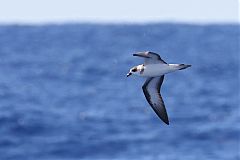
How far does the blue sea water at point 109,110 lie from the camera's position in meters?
41.8

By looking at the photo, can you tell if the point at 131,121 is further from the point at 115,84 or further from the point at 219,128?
the point at 115,84

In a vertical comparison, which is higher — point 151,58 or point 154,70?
point 151,58

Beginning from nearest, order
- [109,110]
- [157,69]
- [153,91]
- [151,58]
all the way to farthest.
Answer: [157,69] → [151,58] → [153,91] → [109,110]

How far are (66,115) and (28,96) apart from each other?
288 inches

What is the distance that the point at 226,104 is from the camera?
5534cm

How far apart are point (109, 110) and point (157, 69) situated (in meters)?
38.8

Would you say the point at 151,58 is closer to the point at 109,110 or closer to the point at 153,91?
the point at 153,91

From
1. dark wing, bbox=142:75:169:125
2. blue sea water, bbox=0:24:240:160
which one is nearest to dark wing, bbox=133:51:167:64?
dark wing, bbox=142:75:169:125

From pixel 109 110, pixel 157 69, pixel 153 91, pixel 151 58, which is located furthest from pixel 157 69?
pixel 109 110

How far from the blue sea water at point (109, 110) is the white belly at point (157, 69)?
81.0 feet

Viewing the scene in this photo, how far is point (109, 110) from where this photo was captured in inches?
2114

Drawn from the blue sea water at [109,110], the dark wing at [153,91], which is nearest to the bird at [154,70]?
the dark wing at [153,91]

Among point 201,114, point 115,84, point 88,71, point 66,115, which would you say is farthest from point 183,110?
point 88,71

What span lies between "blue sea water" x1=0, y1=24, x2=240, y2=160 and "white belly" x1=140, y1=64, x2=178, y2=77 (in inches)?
972
